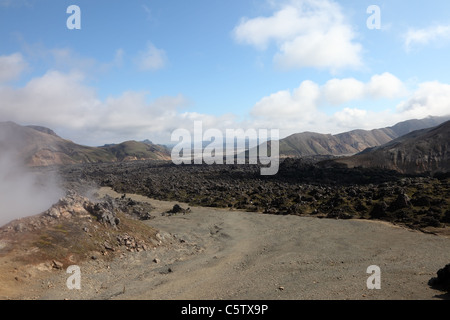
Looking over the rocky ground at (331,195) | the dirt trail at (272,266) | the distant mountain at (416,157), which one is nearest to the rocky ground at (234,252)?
the dirt trail at (272,266)

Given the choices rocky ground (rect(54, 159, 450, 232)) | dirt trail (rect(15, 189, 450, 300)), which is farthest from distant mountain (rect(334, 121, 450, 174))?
dirt trail (rect(15, 189, 450, 300))

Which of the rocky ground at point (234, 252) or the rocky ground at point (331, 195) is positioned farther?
the rocky ground at point (331, 195)

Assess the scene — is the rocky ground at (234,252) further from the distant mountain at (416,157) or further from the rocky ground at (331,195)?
the distant mountain at (416,157)

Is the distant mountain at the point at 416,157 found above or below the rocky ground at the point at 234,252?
above

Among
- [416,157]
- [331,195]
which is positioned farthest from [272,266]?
[416,157]

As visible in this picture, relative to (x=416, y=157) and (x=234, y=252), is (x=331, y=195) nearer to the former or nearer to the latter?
(x=234, y=252)
